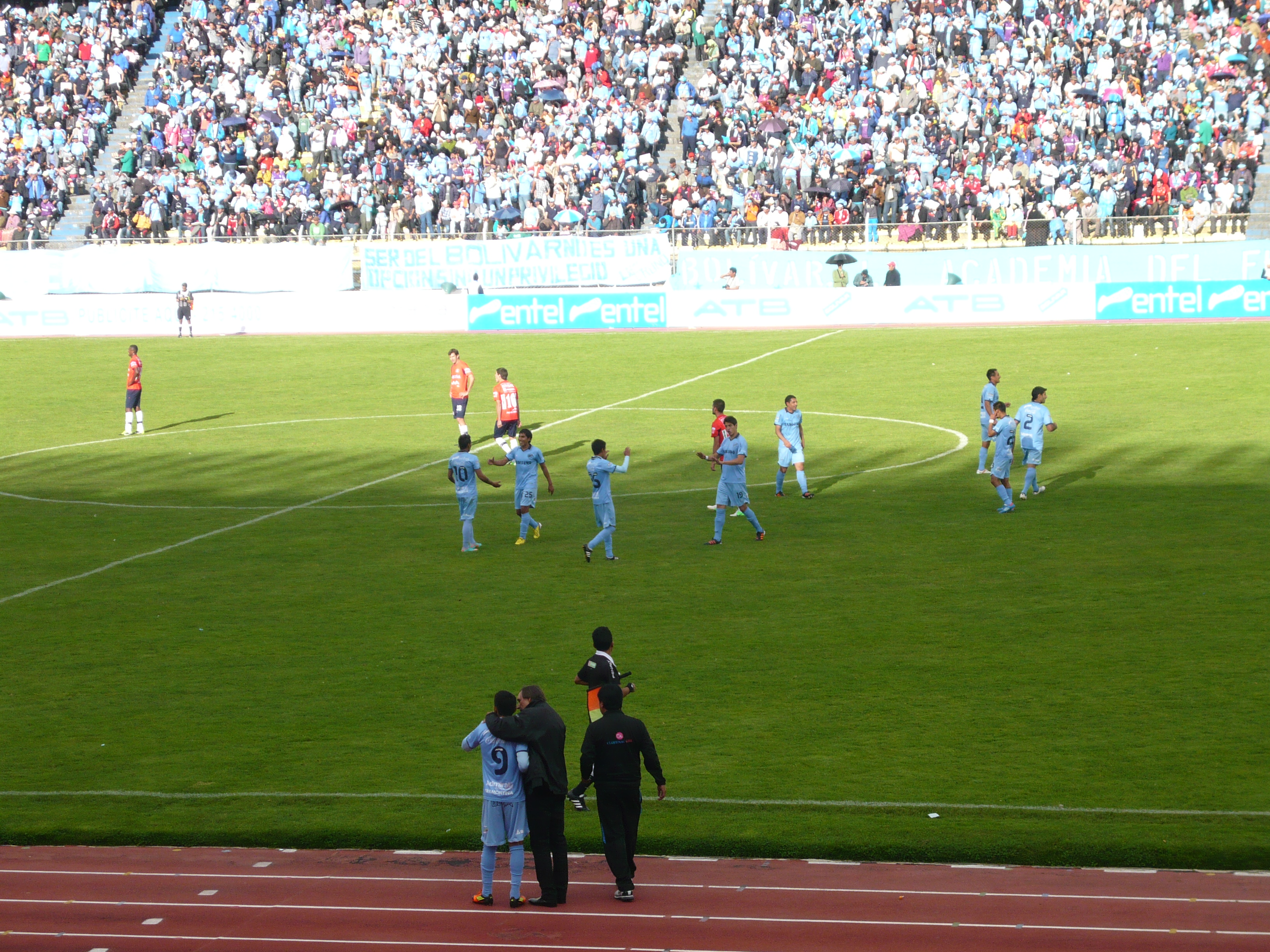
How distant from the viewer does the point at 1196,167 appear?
51156 mm

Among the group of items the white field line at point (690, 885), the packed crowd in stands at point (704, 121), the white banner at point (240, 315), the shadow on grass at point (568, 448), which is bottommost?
the white field line at point (690, 885)

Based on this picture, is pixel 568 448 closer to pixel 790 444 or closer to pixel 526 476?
pixel 790 444

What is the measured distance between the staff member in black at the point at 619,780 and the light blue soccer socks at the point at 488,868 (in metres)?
0.62

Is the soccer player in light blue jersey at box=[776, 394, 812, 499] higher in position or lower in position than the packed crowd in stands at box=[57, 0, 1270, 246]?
lower

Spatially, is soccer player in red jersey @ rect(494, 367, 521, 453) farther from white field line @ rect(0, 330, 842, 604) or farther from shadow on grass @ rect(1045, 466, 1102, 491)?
shadow on grass @ rect(1045, 466, 1102, 491)

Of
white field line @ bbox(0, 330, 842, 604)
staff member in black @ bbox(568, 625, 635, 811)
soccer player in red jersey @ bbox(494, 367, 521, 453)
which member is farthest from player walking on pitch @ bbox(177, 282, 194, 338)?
staff member in black @ bbox(568, 625, 635, 811)

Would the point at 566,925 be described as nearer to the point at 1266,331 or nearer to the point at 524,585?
the point at 524,585

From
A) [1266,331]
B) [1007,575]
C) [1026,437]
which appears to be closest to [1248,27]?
[1266,331]

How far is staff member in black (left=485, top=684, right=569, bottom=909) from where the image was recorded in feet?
32.2

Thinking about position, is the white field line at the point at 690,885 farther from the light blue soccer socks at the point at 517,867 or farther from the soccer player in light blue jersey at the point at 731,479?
the soccer player in light blue jersey at the point at 731,479

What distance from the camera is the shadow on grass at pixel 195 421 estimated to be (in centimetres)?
3391

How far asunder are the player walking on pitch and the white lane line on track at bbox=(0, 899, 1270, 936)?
4284 cm

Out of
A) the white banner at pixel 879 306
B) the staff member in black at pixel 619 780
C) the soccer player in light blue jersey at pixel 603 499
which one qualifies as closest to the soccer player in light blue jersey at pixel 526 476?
the soccer player in light blue jersey at pixel 603 499

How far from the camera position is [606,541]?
20.7m
